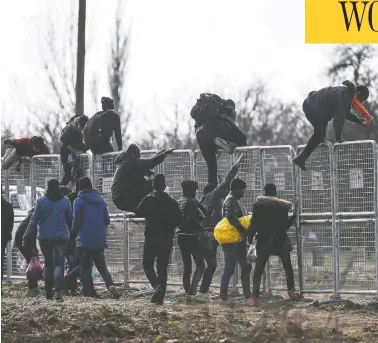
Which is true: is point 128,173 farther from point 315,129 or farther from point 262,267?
point 315,129

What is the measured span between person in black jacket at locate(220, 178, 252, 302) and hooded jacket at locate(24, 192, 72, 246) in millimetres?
2594

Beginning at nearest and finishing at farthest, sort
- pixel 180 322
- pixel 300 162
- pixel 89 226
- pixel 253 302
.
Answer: pixel 180 322 < pixel 253 302 < pixel 300 162 < pixel 89 226

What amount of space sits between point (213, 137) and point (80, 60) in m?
12.5

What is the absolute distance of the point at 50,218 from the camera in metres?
18.4

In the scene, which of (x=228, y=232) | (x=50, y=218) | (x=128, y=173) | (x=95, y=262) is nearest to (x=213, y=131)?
(x=128, y=173)

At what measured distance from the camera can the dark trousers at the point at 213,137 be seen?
754 inches

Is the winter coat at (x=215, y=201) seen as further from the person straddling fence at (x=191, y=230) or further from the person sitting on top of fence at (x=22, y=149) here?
the person sitting on top of fence at (x=22, y=149)

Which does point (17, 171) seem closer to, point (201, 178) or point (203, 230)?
point (201, 178)

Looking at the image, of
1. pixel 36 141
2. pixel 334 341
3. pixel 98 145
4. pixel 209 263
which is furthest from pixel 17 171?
pixel 334 341

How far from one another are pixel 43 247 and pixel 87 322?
13.2ft

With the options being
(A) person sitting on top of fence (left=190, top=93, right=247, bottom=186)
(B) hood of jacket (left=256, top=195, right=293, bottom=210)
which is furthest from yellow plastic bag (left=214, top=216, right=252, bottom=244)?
(A) person sitting on top of fence (left=190, top=93, right=247, bottom=186)

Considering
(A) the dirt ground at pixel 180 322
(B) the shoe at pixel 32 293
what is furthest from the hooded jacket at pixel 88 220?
(B) the shoe at pixel 32 293

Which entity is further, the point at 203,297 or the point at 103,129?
the point at 103,129

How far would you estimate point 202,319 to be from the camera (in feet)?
50.3
